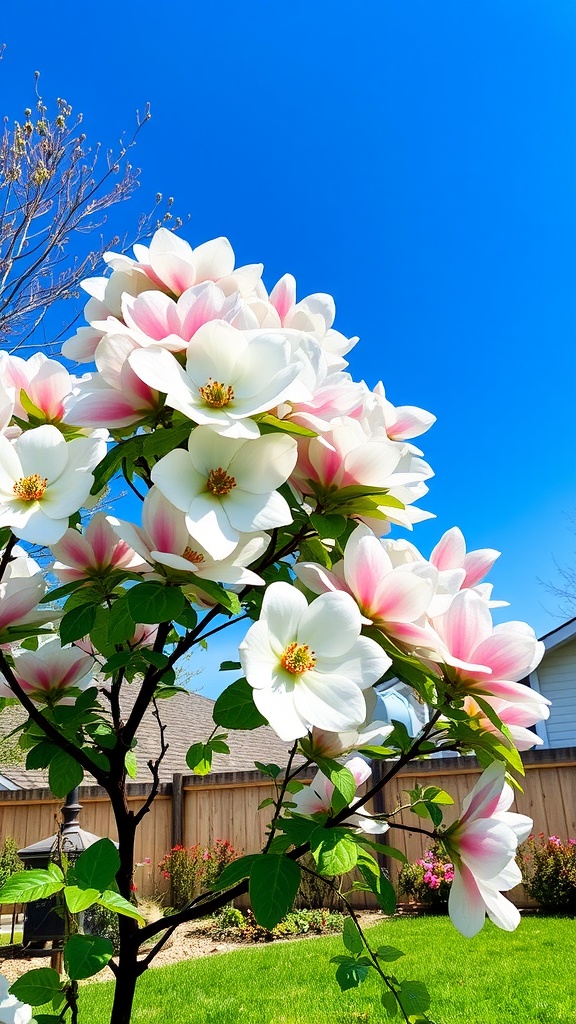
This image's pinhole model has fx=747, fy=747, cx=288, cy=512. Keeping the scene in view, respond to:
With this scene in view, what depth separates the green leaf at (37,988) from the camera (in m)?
0.87

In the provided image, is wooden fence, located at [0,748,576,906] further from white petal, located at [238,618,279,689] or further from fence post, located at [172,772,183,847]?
white petal, located at [238,618,279,689]

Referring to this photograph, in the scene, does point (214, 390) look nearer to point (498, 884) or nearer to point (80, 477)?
point (80, 477)

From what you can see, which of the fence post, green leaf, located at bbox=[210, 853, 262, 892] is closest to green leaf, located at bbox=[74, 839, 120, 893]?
green leaf, located at bbox=[210, 853, 262, 892]

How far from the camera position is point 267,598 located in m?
0.68

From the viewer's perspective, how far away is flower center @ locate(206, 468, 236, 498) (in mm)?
729

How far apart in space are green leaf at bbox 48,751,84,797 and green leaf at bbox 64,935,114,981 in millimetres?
278

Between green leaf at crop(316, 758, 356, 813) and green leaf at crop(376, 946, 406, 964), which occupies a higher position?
green leaf at crop(316, 758, 356, 813)

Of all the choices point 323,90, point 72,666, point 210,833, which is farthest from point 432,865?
point 323,90

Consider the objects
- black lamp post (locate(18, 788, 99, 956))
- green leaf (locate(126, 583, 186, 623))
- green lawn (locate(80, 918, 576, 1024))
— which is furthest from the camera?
black lamp post (locate(18, 788, 99, 956))

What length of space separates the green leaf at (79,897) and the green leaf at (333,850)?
21 centimetres

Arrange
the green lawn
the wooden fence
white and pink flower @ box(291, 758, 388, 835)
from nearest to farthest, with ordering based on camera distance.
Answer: white and pink flower @ box(291, 758, 388, 835) → the green lawn → the wooden fence

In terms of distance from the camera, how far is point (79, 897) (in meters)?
0.67

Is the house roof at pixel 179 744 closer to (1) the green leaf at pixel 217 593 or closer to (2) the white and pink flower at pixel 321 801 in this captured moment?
(2) the white and pink flower at pixel 321 801

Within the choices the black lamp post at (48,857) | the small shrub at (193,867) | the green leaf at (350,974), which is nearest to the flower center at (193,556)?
the green leaf at (350,974)
